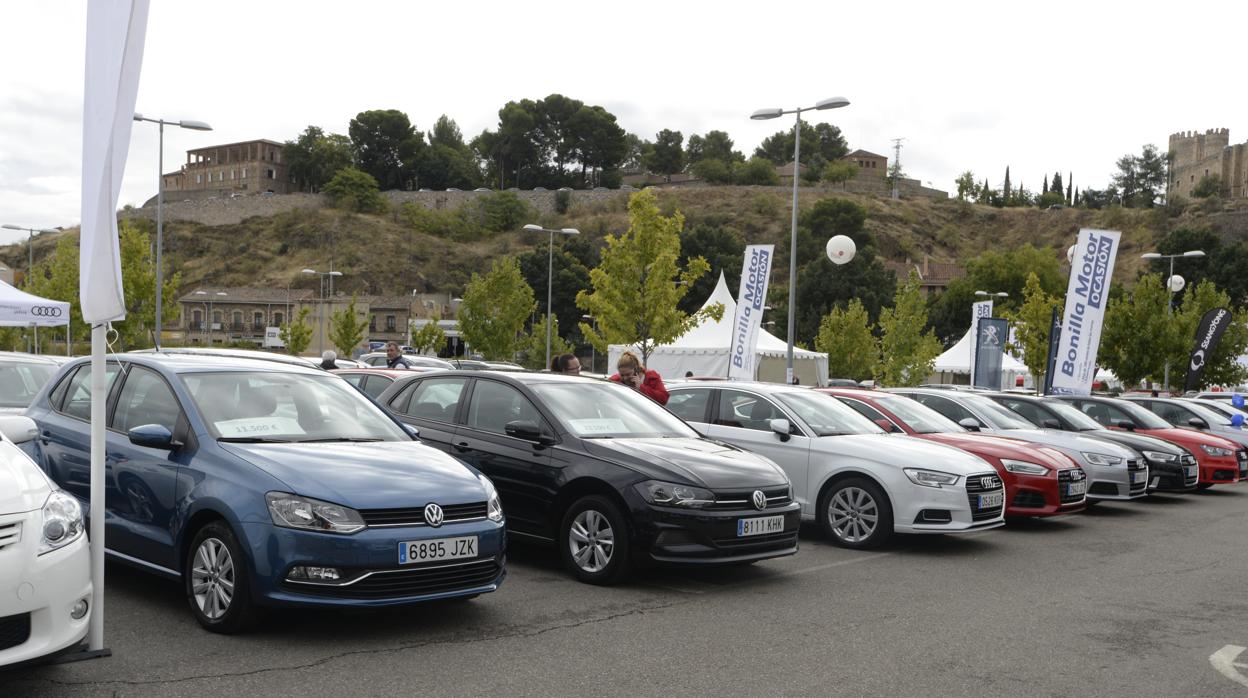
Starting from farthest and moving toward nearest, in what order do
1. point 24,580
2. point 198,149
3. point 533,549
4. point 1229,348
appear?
1. point 198,149
2. point 1229,348
3. point 533,549
4. point 24,580

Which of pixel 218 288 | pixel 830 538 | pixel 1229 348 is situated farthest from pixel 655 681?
pixel 218 288

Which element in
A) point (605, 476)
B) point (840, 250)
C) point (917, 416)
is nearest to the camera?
point (605, 476)

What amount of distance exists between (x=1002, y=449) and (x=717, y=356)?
21555mm

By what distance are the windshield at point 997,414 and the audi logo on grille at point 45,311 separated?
1095cm

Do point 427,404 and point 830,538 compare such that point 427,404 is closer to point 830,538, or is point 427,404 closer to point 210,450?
point 210,450

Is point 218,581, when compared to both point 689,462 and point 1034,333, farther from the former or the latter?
point 1034,333

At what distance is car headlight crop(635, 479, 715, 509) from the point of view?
7.62 metres

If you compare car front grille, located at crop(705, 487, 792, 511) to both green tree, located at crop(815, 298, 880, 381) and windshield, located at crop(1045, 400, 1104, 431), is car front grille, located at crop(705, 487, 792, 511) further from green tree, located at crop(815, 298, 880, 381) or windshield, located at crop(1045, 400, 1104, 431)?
green tree, located at crop(815, 298, 880, 381)

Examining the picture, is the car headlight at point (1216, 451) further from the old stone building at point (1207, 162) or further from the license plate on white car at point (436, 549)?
the old stone building at point (1207, 162)

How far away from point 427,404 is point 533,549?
153cm

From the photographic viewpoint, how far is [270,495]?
19.3 feet

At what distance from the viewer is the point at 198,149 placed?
566 feet

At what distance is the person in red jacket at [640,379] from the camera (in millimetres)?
11577

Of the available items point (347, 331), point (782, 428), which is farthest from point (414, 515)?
point (347, 331)
